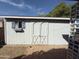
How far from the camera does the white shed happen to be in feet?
74.7

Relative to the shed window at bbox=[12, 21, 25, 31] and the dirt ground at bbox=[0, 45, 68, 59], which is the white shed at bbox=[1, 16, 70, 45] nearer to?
the shed window at bbox=[12, 21, 25, 31]

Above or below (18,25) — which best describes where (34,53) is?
below

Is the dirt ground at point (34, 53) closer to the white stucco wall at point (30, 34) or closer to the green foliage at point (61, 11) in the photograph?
the white stucco wall at point (30, 34)

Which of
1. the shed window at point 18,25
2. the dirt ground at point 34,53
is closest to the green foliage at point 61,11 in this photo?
the shed window at point 18,25

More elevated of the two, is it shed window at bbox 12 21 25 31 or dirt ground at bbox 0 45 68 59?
shed window at bbox 12 21 25 31

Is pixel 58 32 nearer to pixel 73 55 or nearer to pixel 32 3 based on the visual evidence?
pixel 32 3

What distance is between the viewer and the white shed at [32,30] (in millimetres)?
22781

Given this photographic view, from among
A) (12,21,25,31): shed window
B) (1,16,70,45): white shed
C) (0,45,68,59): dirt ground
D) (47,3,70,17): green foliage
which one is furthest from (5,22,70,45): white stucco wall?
(47,3,70,17): green foliage

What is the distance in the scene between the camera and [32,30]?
2284cm

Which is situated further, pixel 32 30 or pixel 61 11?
pixel 61 11

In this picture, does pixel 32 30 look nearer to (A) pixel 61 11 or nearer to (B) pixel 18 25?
(B) pixel 18 25

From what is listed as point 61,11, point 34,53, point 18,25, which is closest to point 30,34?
point 18,25

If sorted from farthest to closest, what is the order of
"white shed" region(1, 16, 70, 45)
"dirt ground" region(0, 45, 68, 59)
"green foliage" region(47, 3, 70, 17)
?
"green foliage" region(47, 3, 70, 17), "white shed" region(1, 16, 70, 45), "dirt ground" region(0, 45, 68, 59)

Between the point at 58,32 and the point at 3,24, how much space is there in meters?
5.80
